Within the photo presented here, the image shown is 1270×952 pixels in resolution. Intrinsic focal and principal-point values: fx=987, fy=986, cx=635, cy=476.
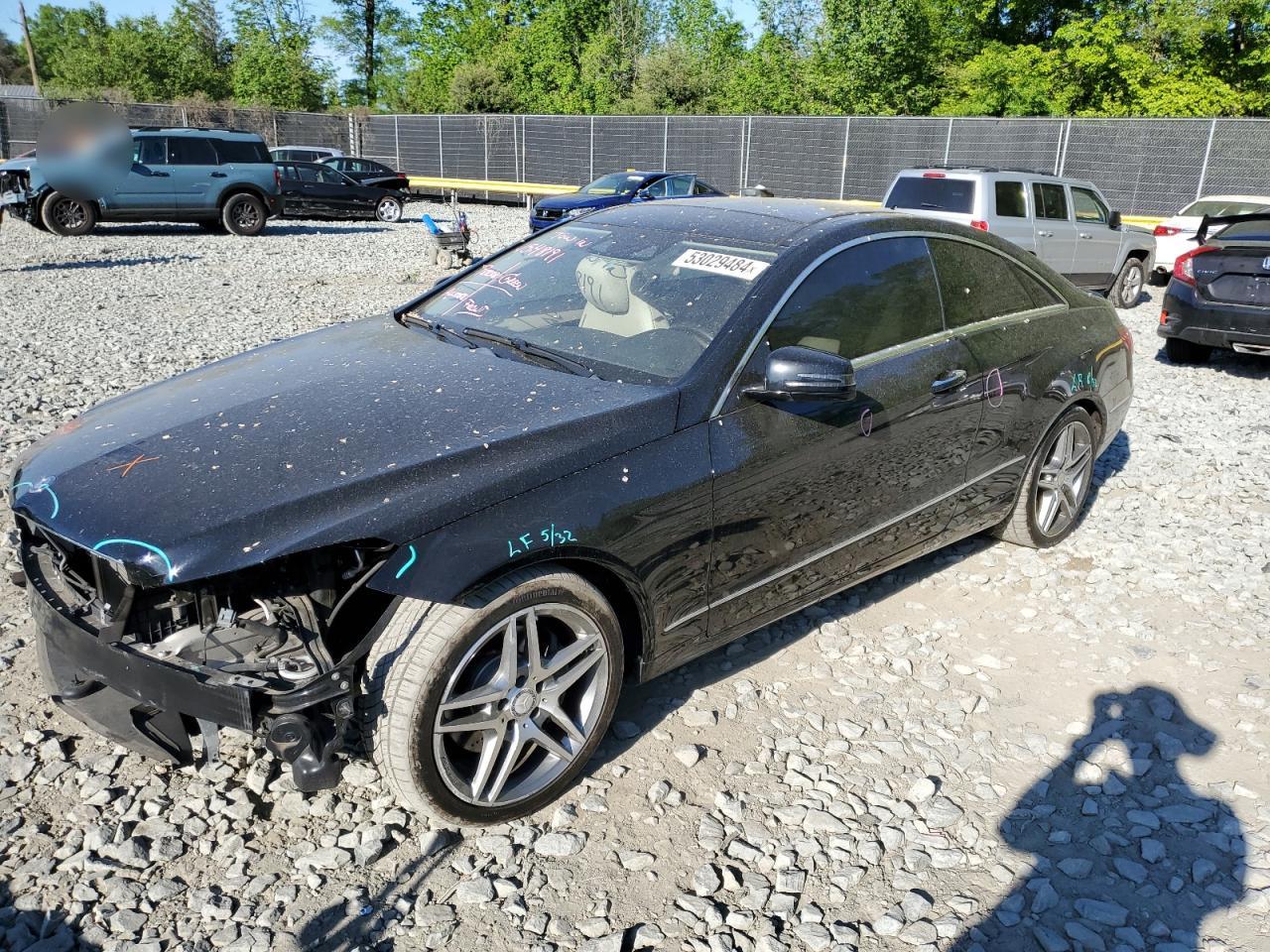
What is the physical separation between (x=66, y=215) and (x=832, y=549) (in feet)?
57.5

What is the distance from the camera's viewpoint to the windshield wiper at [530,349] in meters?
3.32

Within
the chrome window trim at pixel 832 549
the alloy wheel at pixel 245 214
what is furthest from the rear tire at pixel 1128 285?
the alloy wheel at pixel 245 214

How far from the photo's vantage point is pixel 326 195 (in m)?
22.4

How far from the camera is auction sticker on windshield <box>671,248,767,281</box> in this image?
11.4ft

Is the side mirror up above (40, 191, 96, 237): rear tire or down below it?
above

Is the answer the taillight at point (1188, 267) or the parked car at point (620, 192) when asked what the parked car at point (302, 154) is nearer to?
the parked car at point (620, 192)

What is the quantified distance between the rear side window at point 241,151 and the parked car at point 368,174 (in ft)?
14.9

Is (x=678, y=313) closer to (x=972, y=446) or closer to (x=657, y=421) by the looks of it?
(x=657, y=421)

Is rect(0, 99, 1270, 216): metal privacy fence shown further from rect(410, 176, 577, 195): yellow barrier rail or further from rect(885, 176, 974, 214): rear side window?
rect(885, 176, 974, 214): rear side window

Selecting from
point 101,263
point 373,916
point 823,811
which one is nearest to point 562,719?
point 373,916

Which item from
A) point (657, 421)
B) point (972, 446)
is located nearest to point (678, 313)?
point (657, 421)

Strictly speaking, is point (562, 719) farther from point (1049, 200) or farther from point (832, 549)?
point (1049, 200)

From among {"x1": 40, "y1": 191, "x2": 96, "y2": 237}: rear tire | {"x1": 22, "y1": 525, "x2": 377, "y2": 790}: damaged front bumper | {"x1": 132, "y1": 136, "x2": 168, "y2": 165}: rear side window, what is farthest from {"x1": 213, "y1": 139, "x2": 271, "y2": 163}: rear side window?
{"x1": 22, "y1": 525, "x2": 377, "y2": 790}: damaged front bumper

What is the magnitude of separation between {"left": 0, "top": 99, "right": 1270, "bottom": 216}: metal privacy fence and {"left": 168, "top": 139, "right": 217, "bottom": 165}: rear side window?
327 cm
